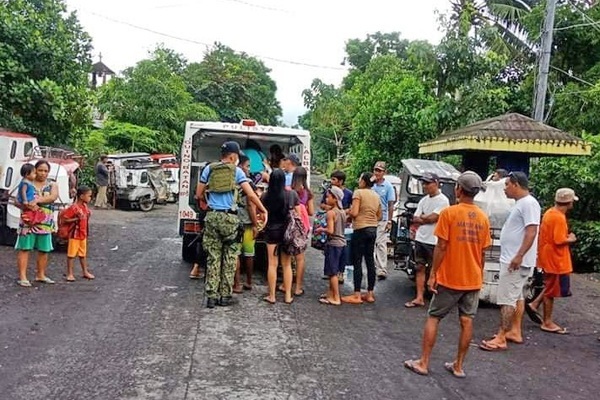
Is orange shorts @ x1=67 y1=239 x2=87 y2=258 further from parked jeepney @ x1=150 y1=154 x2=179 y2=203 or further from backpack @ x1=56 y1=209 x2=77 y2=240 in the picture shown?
parked jeepney @ x1=150 y1=154 x2=179 y2=203

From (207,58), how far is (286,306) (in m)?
38.0

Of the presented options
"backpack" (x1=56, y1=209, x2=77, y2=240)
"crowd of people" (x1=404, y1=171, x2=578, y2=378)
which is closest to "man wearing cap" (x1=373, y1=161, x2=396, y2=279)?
"crowd of people" (x1=404, y1=171, x2=578, y2=378)

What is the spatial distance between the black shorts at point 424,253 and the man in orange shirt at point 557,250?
4.56 ft

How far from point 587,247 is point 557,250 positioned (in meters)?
5.50

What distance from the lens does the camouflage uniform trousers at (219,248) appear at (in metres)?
7.39

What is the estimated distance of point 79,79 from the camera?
47.5 ft

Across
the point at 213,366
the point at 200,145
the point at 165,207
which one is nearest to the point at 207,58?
the point at 165,207

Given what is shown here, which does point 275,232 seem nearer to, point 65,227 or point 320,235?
point 320,235

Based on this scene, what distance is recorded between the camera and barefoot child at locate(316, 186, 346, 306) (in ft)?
26.2

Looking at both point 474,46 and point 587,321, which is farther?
point 474,46

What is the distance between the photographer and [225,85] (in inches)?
1668

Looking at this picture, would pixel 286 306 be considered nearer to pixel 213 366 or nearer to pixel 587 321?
pixel 213 366

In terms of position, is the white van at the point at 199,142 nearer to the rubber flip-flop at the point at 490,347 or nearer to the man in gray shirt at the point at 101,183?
the rubber flip-flop at the point at 490,347

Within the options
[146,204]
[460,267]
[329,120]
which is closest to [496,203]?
[460,267]
